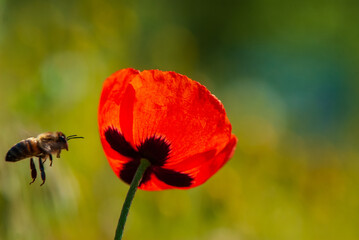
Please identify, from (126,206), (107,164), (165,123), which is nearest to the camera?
(126,206)

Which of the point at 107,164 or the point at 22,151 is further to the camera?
the point at 107,164

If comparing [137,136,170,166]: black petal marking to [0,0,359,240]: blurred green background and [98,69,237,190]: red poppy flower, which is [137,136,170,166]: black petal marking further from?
[0,0,359,240]: blurred green background

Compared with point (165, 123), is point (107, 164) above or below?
above

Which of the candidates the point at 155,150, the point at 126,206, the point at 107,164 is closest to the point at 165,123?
the point at 155,150

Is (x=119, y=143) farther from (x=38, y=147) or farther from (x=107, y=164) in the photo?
(x=107, y=164)

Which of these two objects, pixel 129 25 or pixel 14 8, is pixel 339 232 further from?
pixel 14 8

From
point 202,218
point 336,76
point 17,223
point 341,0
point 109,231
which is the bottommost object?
point 17,223

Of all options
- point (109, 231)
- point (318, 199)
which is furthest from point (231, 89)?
point (109, 231)
